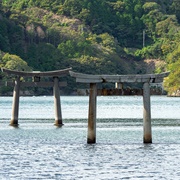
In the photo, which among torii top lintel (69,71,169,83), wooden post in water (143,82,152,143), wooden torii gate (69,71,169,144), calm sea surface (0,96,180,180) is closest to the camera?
calm sea surface (0,96,180,180)

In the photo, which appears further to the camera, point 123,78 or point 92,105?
point 123,78

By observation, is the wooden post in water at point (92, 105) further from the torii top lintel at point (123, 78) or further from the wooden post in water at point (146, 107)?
the wooden post in water at point (146, 107)

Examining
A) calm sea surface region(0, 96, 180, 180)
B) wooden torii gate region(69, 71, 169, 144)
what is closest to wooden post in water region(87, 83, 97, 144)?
wooden torii gate region(69, 71, 169, 144)

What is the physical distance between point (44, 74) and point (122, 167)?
23.4 m

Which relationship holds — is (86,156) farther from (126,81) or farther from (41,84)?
(41,84)

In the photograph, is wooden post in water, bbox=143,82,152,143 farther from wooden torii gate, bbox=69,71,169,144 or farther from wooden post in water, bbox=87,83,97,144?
wooden post in water, bbox=87,83,97,144

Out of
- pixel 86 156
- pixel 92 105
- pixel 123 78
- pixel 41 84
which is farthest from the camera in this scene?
pixel 41 84

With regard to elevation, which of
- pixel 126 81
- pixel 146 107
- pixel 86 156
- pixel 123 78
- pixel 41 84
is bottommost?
pixel 86 156

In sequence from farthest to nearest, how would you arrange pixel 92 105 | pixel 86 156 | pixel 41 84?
pixel 41 84, pixel 92 105, pixel 86 156

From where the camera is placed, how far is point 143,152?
121ft

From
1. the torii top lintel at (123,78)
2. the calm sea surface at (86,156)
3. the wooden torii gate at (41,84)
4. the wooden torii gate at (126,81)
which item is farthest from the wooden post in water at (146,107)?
the wooden torii gate at (41,84)

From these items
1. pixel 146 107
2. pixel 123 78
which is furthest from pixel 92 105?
pixel 146 107

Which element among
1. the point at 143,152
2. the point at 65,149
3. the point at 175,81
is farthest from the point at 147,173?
the point at 175,81

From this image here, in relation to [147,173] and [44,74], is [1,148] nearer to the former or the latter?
[147,173]
